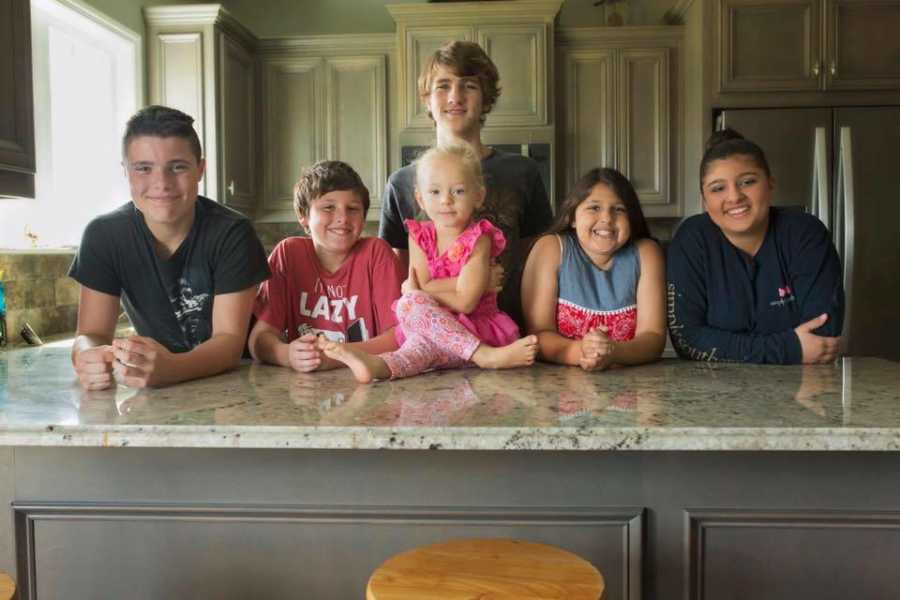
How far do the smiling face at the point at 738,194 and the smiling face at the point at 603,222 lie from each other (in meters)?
0.21

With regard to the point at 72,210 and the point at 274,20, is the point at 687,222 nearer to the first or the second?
the point at 72,210

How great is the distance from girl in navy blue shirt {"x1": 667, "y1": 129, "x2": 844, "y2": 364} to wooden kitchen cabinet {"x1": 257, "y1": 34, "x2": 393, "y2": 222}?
8.08ft

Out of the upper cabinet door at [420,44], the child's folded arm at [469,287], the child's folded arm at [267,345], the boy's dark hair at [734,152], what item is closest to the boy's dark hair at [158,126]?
the child's folded arm at [267,345]

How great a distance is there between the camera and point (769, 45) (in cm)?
342

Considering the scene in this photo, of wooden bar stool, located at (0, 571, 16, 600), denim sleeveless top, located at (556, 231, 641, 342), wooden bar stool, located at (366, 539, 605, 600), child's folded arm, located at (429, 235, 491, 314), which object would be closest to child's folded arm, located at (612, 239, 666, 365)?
denim sleeveless top, located at (556, 231, 641, 342)

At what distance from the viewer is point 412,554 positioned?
40.2 inches

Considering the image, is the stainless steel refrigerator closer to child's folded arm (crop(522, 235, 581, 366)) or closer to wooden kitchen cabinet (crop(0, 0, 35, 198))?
child's folded arm (crop(522, 235, 581, 366))

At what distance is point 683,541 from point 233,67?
328 centimetres

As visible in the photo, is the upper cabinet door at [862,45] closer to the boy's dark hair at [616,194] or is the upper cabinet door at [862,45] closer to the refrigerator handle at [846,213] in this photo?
the refrigerator handle at [846,213]

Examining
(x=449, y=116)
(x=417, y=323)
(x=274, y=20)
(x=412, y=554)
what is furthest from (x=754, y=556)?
(x=274, y=20)

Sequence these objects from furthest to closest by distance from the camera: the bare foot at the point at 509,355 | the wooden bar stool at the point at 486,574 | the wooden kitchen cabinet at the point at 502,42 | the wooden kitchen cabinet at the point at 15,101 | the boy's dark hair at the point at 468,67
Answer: the wooden kitchen cabinet at the point at 502,42, the boy's dark hair at the point at 468,67, the wooden kitchen cabinet at the point at 15,101, the bare foot at the point at 509,355, the wooden bar stool at the point at 486,574

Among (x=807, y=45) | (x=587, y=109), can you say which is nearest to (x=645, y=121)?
(x=587, y=109)

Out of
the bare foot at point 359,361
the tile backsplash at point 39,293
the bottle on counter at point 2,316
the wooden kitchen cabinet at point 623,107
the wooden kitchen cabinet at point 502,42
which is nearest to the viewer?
the bare foot at point 359,361

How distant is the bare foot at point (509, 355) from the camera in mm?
1476
